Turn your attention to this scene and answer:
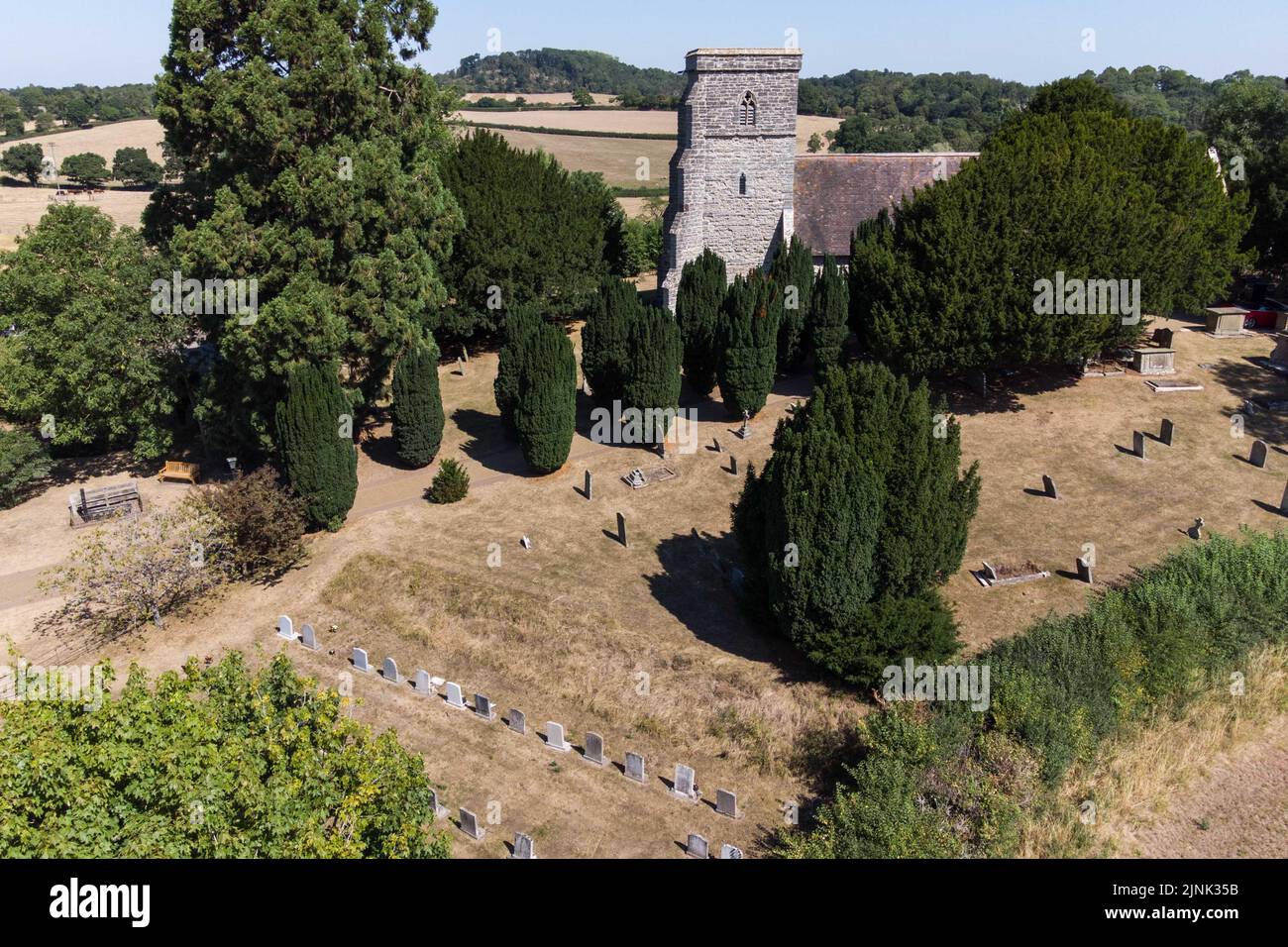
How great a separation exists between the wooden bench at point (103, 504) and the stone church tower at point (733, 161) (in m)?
25.6

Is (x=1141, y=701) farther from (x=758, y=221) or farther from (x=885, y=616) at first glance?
(x=758, y=221)

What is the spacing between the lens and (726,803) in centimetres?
1994

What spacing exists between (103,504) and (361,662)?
559 inches

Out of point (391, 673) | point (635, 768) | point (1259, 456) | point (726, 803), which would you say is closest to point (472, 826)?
point (635, 768)

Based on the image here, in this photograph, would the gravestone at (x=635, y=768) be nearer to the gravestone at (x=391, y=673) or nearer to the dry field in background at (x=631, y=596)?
the dry field in background at (x=631, y=596)

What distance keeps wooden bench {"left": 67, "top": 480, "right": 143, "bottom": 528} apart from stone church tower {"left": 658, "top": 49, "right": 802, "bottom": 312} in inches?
1009

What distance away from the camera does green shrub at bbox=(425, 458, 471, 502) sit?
31.8 m

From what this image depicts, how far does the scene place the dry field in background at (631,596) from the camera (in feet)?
69.1

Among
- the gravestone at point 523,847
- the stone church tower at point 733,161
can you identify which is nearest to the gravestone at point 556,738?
the gravestone at point 523,847

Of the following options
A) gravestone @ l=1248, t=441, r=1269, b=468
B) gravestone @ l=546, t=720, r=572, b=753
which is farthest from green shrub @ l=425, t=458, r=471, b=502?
gravestone @ l=1248, t=441, r=1269, b=468

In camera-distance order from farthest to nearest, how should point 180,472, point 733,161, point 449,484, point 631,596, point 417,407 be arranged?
1. point 733,161
2. point 180,472
3. point 417,407
4. point 449,484
5. point 631,596

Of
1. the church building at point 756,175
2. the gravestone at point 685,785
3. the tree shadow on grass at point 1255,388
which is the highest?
the church building at point 756,175

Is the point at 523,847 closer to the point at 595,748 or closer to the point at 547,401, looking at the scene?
the point at 595,748

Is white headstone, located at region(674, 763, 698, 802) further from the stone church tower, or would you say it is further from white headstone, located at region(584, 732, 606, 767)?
the stone church tower
